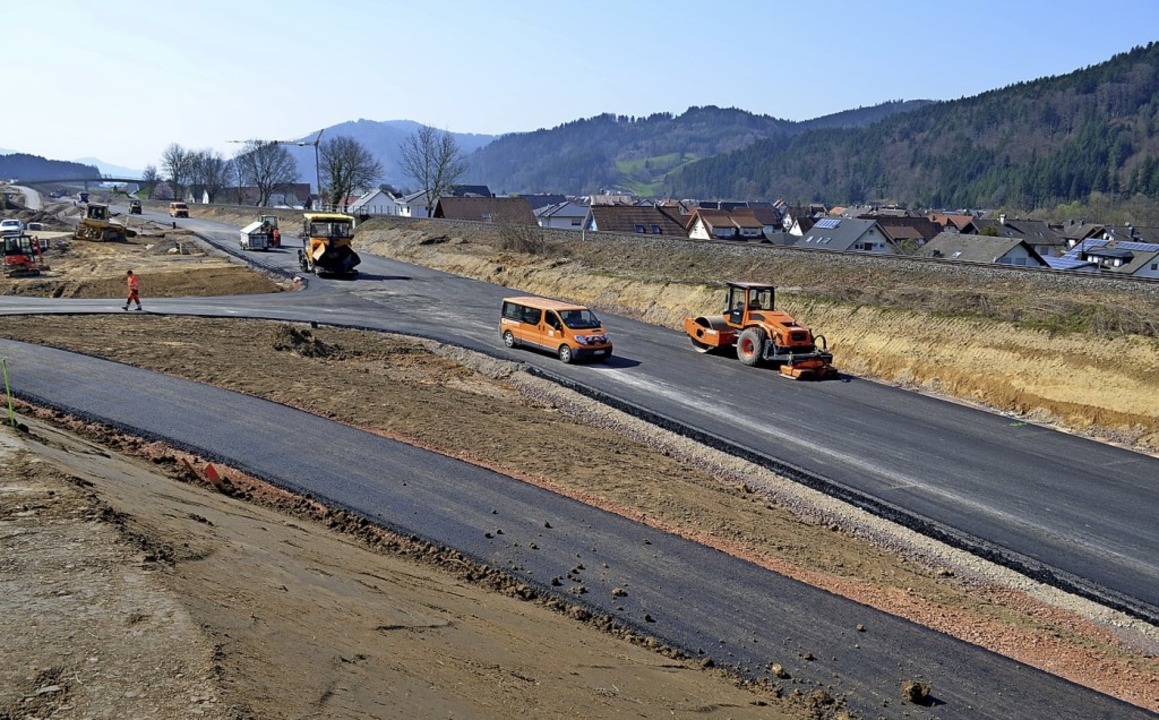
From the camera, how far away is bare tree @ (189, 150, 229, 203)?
505 ft

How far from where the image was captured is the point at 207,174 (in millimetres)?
159250

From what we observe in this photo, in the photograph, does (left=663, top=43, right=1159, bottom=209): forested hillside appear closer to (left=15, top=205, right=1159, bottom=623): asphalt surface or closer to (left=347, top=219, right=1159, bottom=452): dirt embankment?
(left=347, top=219, right=1159, bottom=452): dirt embankment

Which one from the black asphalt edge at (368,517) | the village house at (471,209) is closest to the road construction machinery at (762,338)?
the black asphalt edge at (368,517)

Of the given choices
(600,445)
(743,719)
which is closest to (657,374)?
(600,445)

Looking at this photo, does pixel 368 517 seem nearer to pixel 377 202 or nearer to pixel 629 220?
pixel 629 220

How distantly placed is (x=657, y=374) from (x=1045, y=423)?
1072cm

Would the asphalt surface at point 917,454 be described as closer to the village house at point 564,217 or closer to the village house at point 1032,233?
the village house at point 1032,233

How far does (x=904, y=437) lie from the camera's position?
2027 centimetres

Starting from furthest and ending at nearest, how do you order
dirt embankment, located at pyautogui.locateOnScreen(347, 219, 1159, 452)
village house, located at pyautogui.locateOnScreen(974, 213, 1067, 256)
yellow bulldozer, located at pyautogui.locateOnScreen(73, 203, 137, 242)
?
village house, located at pyautogui.locateOnScreen(974, 213, 1067, 256) → yellow bulldozer, located at pyautogui.locateOnScreen(73, 203, 137, 242) → dirt embankment, located at pyautogui.locateOnScreen(347, 219, 1159, 452)

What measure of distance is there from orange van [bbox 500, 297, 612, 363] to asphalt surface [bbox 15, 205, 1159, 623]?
0.46 metres

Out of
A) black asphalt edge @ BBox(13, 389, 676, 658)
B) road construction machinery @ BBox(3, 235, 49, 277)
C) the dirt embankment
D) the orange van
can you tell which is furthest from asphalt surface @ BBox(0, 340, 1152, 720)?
road construction machinery @ BBox(3, 235, 49, 277)

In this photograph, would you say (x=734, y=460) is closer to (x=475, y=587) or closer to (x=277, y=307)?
(x=475, y=587)

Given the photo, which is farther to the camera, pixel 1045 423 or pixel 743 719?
pixel 1045 423

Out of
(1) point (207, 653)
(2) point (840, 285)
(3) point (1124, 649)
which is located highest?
(2) point (840, 285)
